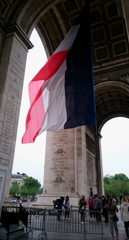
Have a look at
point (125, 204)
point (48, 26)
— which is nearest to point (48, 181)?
point (125, 204)

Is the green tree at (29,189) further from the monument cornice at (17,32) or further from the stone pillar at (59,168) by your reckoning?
the monument cornice at (17,32)

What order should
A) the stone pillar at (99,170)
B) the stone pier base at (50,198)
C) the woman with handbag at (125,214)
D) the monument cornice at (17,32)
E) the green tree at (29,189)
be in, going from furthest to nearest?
the green tree at (29,189), the stone pillar at (99,170), the stone pier base at (50,198), the monument cornice at (17,32), the woman with handbag at (125,214)

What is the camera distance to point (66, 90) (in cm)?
721

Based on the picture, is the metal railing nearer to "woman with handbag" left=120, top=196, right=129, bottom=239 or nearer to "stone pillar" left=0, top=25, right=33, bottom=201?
"woman with handbag" left=120, top=196, right=129, bottom=239

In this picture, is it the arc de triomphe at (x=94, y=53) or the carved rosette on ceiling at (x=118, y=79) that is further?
the carved rosette on ceiling at (x=118, y=79)

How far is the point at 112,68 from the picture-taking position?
1805cm

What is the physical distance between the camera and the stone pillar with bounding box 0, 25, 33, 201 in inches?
300

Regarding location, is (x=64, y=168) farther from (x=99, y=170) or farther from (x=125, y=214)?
(x=125, y=214)

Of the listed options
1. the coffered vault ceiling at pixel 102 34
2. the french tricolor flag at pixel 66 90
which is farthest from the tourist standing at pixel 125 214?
the coffered vault ceiling at pixel 102 34

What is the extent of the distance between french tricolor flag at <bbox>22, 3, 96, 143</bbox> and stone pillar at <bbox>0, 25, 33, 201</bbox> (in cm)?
124

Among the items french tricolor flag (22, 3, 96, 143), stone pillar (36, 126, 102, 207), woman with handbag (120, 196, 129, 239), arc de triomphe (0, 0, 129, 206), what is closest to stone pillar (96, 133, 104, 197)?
arc de triomphe (0, 0, 129, 206)

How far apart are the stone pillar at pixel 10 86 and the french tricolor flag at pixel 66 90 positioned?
1.24 meters

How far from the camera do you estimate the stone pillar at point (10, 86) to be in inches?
300

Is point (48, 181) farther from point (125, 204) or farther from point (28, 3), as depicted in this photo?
point (28, 3)
